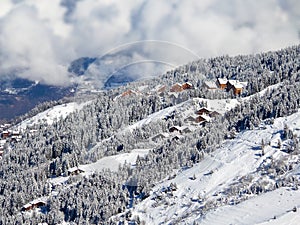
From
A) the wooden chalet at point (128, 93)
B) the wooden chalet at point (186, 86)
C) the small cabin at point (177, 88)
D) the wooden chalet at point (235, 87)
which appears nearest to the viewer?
the wooden chalet at point (235, 87)

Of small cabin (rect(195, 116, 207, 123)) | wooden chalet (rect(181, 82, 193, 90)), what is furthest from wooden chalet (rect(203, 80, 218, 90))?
small cabin (rect(195, 116, 207, 123))

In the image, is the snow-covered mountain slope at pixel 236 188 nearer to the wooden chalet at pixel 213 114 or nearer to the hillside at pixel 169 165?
the hillside at pixel 169 165

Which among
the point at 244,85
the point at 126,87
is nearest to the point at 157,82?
the point at 126,87

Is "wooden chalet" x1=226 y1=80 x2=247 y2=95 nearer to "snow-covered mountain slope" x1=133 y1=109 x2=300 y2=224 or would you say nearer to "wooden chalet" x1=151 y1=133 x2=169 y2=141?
"wooden chalet" x1=151 y1=133 x2=169 y2=141

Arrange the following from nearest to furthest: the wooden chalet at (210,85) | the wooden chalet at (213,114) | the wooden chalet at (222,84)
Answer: the wooden chalet at (213,114) < the wooden chalet at (210,85) < the wooden chalet at (222,84)

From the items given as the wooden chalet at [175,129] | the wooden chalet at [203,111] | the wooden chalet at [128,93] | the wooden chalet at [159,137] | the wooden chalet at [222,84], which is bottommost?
the wooden chalet at [159,137]

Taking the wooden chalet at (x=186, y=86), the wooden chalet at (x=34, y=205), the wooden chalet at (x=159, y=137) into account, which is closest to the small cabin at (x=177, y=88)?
the wooden chalet at (x=186, y=86)
